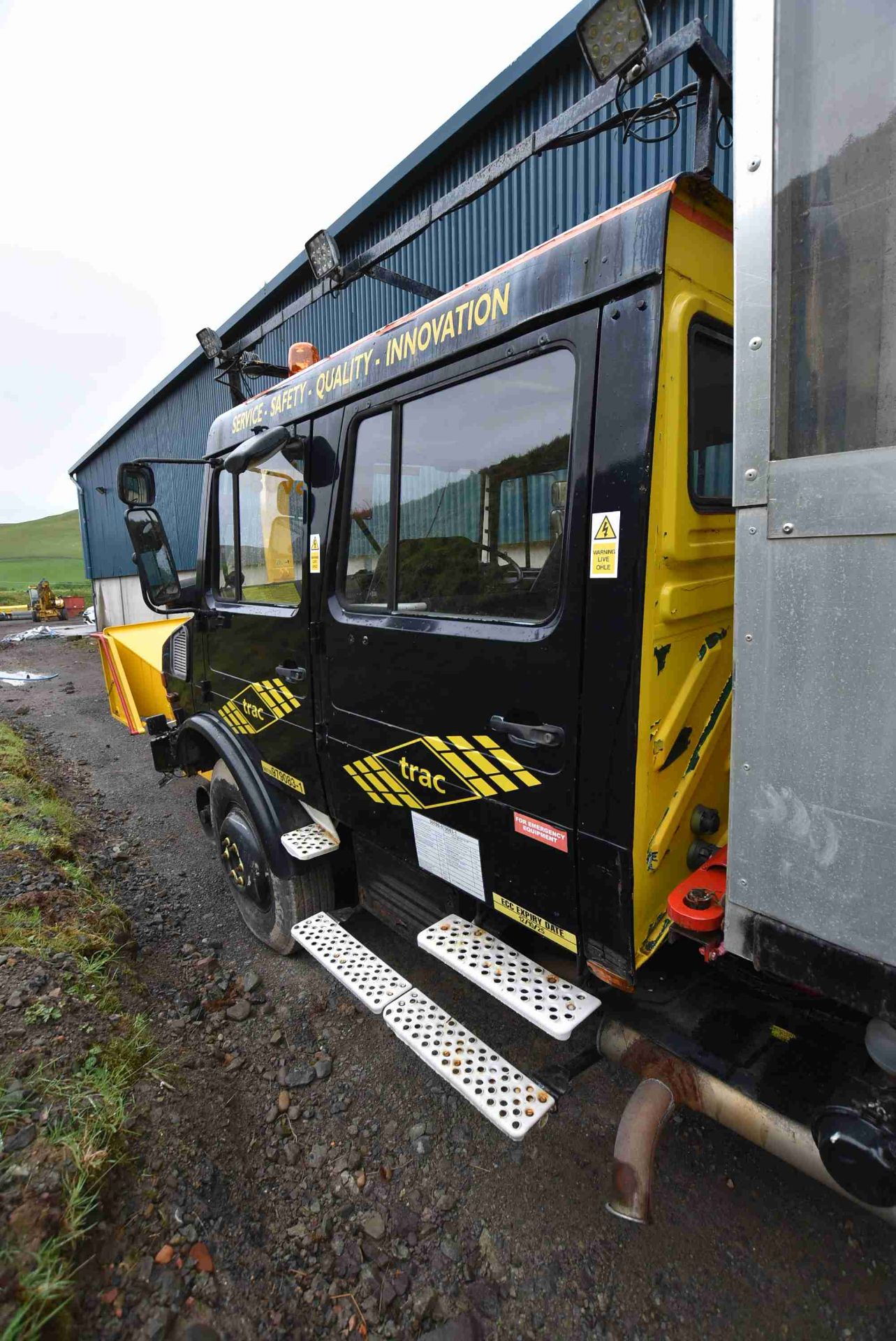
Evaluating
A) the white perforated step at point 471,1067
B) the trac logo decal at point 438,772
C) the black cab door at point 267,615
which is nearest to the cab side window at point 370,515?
the black cab door at point 267,615

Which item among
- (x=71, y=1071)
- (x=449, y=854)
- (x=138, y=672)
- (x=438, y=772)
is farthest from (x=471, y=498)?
(x=138, y=672)

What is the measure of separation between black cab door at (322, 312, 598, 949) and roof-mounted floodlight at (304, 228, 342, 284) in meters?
1.17

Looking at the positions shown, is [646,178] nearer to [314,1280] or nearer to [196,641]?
[196,641]

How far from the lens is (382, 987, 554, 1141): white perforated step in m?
1.74

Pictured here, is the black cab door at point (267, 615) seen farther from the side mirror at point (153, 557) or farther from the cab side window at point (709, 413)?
the cab side window at point (709, 413)

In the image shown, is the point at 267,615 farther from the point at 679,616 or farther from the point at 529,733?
the point at 679,616

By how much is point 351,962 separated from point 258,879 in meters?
0.90

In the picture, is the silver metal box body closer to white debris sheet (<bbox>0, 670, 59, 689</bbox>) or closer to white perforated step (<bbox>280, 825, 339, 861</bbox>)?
white perforated step (<bbox>280, 825, 339, 861</bbox>)

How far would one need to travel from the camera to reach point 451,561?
84.2 inches

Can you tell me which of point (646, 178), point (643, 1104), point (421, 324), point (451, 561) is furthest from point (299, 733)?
point (646, 178)

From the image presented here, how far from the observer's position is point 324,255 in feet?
10.5

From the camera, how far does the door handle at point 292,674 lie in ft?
9.05

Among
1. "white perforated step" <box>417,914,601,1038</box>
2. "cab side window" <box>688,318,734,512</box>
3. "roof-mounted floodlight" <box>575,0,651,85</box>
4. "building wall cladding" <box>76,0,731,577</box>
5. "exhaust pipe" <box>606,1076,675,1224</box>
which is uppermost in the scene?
"building wall cladding" <box>76,0,731,577</box>

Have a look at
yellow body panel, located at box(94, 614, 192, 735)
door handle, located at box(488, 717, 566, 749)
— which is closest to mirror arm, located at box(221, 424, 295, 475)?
door handle, located at box(488, 717, 566, 749)
